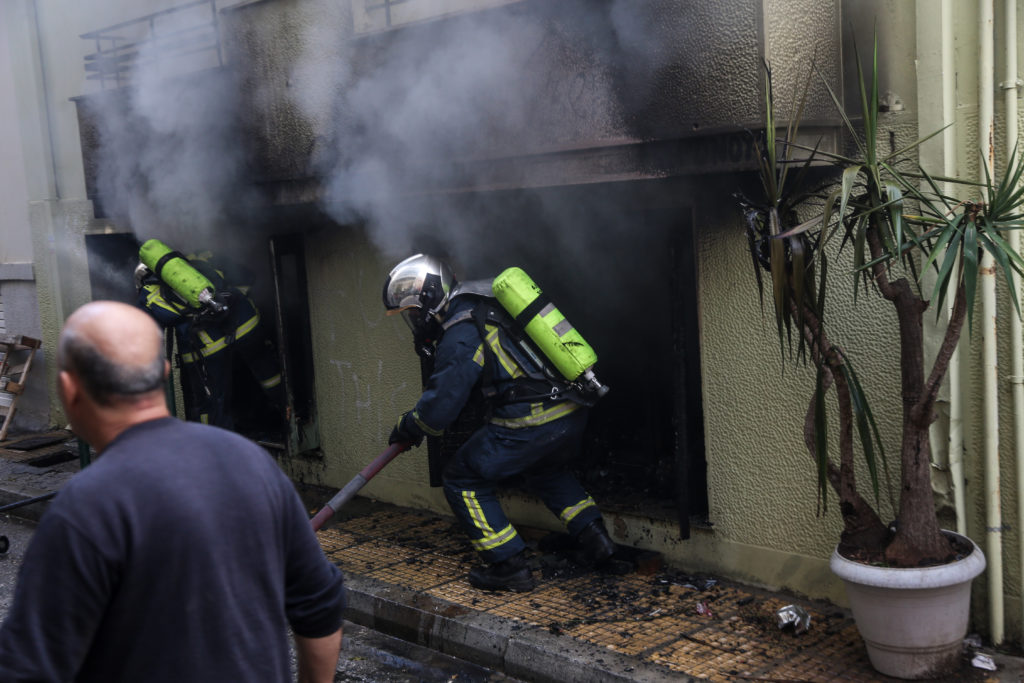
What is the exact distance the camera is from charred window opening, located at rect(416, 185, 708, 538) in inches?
227

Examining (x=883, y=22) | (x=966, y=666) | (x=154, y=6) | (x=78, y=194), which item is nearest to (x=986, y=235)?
(x=883, y=22)

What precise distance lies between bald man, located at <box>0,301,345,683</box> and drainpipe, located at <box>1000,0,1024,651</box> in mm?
3161

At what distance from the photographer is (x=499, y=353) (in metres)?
5.24

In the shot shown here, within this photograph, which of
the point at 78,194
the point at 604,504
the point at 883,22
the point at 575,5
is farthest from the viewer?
the point at 78,194

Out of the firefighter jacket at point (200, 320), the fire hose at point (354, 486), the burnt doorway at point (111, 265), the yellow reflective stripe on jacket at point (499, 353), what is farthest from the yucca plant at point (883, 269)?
the burnt doorway at point (111, 265)

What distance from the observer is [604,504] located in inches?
230

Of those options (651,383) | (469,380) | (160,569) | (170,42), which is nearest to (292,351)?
(170,42)

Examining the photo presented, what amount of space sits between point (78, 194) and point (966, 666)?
845 cm

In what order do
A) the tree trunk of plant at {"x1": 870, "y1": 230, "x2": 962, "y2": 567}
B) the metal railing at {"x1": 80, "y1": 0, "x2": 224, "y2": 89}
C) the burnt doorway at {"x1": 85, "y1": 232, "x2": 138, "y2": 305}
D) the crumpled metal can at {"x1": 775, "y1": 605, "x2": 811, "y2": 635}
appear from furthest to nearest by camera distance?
1. the burnt doorway at {"x1": 85, "y1": 232, "x2": 138, "y2": 305}
2. the metal railing at {"x1": 80, "y1": 0, "x2": 224, "y2": 89}
3. the crumpled metal can at {"x1": 775, "y1": 605, "x2": 811, "y2": 635}
4. the tree trunk of plant at {"x1": 870, "y1": 230, "x2": 962, "y2": 567}

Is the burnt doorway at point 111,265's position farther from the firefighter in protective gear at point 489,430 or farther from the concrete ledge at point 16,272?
the firefighter in protective gear at point 489,430

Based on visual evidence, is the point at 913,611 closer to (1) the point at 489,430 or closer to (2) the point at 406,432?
(1) the point at 489,430

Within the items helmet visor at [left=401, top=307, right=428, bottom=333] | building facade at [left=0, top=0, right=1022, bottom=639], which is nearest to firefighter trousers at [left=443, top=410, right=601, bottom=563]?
building facade at [left=0, top=0, right=1022, bottom=639]

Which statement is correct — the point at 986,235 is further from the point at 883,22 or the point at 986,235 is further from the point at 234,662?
the point at 234,662

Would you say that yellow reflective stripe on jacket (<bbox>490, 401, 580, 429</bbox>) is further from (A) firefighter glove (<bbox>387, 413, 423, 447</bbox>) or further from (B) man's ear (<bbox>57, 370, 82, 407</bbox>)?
(B) man's ear (<bbox>57, 370, 82, 407</bbox>)
